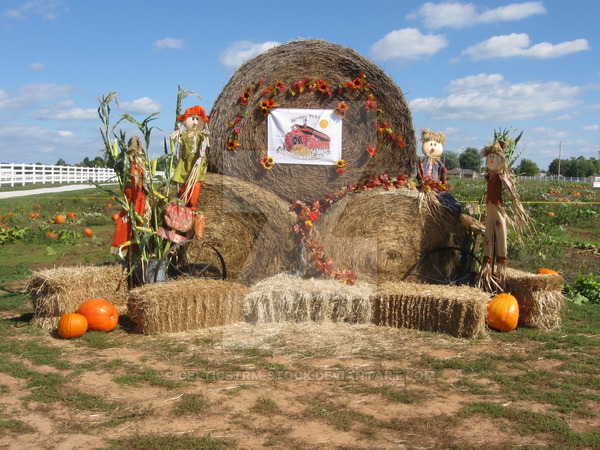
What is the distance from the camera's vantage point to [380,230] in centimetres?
667

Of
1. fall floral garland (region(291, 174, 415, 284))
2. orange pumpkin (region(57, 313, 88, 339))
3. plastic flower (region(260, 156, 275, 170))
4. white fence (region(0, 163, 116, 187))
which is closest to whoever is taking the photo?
orange pumpkin (region(57, 313, 88, 339))

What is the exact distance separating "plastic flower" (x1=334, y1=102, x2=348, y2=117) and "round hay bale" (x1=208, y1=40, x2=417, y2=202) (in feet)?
0.16

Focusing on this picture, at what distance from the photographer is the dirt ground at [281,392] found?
11.4 ft

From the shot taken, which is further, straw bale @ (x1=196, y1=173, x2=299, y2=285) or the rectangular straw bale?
straw bale @ (x1=196, y1=173, x2=299, y2=285)

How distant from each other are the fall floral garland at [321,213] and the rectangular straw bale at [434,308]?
0.62 meters

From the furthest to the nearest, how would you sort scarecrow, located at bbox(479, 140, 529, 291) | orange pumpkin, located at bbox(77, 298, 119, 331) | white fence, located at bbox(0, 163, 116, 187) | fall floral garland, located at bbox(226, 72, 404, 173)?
white fence, located at bbox(0, 163, 116, 187)
fall floral garland, located at bbox(226, 72, 404, 173)
scarecrow, located at bbox(479, 140, 529, 291)
orange pumpkin, located at bbox(77, 298, 119, 331)

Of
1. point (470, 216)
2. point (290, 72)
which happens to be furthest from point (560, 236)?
point (290, 72)

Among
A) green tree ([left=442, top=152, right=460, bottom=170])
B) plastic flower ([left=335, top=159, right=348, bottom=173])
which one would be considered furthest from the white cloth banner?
green tree ([left=442, top=152, right=460, bottom=170])

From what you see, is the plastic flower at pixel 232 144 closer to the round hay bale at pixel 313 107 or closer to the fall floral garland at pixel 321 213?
the round hay bale at pixel 313 107

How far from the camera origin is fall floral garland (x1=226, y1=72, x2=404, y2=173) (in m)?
7.30

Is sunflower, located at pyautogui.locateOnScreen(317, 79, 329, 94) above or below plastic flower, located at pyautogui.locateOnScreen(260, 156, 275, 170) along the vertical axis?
above

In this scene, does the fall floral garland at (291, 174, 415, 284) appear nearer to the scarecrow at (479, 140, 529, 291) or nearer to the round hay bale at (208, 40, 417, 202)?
the round hay bale at (208, 40, 417, 202)

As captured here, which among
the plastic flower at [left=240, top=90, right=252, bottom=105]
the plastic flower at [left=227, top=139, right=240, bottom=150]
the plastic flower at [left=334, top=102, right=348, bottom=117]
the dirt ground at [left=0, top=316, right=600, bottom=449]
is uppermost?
the plastic flower at [left=240, top=90, right=252, bottom=105]

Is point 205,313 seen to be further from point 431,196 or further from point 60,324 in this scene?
point 431,196
